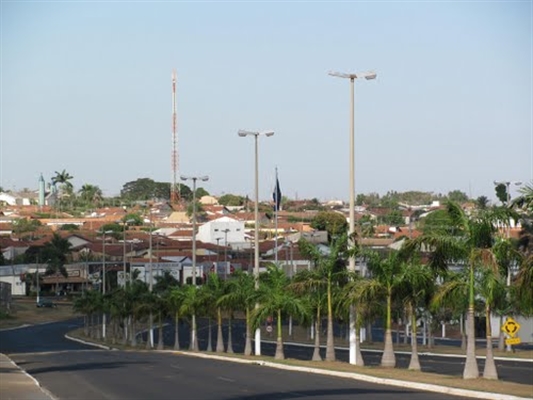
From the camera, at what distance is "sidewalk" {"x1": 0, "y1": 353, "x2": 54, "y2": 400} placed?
109ft

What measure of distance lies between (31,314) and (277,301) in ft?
274

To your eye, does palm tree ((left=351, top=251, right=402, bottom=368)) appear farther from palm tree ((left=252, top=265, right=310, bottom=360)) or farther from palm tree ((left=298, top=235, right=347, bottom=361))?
palm tree ((left=252, top=265, right=310, bottom=360))

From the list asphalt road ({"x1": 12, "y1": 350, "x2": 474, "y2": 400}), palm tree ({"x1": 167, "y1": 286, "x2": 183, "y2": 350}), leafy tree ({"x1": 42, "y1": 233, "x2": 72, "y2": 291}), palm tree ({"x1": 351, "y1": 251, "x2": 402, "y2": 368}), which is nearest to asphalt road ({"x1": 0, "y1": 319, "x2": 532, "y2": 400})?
asphalt road ({"x1": 12, "y1": 350, "x2": 474, "y2": 400})

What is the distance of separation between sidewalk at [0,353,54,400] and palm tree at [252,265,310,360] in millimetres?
11652

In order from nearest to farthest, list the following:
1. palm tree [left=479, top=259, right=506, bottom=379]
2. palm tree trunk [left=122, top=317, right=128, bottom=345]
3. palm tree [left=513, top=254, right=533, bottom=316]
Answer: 1. palm tree [left=513, top=254, right=533, bottom=316]
2. palm tree [left=479, top=259, right=506, bottom=379]
3. palm tree trunk [left=122, top=317, right=128, bottom=345]

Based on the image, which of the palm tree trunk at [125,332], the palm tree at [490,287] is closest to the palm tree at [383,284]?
the palm tree at [490,287]

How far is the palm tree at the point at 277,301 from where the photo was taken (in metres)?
54.0

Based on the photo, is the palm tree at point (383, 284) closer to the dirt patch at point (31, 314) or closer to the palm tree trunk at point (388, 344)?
the palm tree trunk at point (388, 344)

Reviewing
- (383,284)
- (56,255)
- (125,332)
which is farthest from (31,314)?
(383,284)

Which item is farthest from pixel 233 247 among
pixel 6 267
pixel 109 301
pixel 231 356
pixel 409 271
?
pixel 409 271

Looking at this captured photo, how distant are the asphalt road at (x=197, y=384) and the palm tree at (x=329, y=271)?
371 centimetres

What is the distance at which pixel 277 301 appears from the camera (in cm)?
5519

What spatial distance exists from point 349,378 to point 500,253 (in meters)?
6.42

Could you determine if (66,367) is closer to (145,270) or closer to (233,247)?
(145,270)
